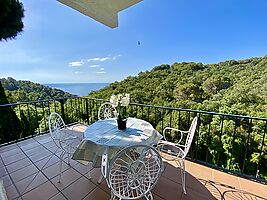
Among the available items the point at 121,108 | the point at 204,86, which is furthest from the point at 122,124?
the point at 204,86

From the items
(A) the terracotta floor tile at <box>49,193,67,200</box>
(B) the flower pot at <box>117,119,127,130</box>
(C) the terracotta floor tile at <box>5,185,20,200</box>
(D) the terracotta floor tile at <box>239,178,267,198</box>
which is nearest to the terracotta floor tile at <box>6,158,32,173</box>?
(C) the terracotta floor tile at <box>5,185,20,200</box>

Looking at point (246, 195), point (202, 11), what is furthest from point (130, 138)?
point (202, 11)

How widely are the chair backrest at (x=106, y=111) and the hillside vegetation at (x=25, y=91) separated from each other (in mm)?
5099

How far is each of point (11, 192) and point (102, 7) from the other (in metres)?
2.83

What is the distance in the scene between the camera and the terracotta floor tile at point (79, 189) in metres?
1.76

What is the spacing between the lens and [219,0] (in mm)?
5609

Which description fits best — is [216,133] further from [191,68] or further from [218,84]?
[191,68]

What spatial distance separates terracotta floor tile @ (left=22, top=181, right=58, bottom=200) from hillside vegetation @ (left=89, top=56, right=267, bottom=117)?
6.69 metres

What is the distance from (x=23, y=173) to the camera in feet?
7.16

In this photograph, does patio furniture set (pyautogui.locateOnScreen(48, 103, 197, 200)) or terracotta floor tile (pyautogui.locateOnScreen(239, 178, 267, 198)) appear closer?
patio furniture set (pyautogui.locateOnScreen(48, 103, 197, 200))

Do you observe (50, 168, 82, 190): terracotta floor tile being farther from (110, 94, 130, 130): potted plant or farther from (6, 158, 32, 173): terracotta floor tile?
(110, 94, 130, 130): potted plant

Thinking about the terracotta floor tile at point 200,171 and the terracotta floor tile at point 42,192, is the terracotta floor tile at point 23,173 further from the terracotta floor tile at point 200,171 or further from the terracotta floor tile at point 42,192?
the terracotta floor tile at point 200,171

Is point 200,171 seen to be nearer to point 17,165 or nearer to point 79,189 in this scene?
point 79,189

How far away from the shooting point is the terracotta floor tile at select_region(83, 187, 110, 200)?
1.71m
